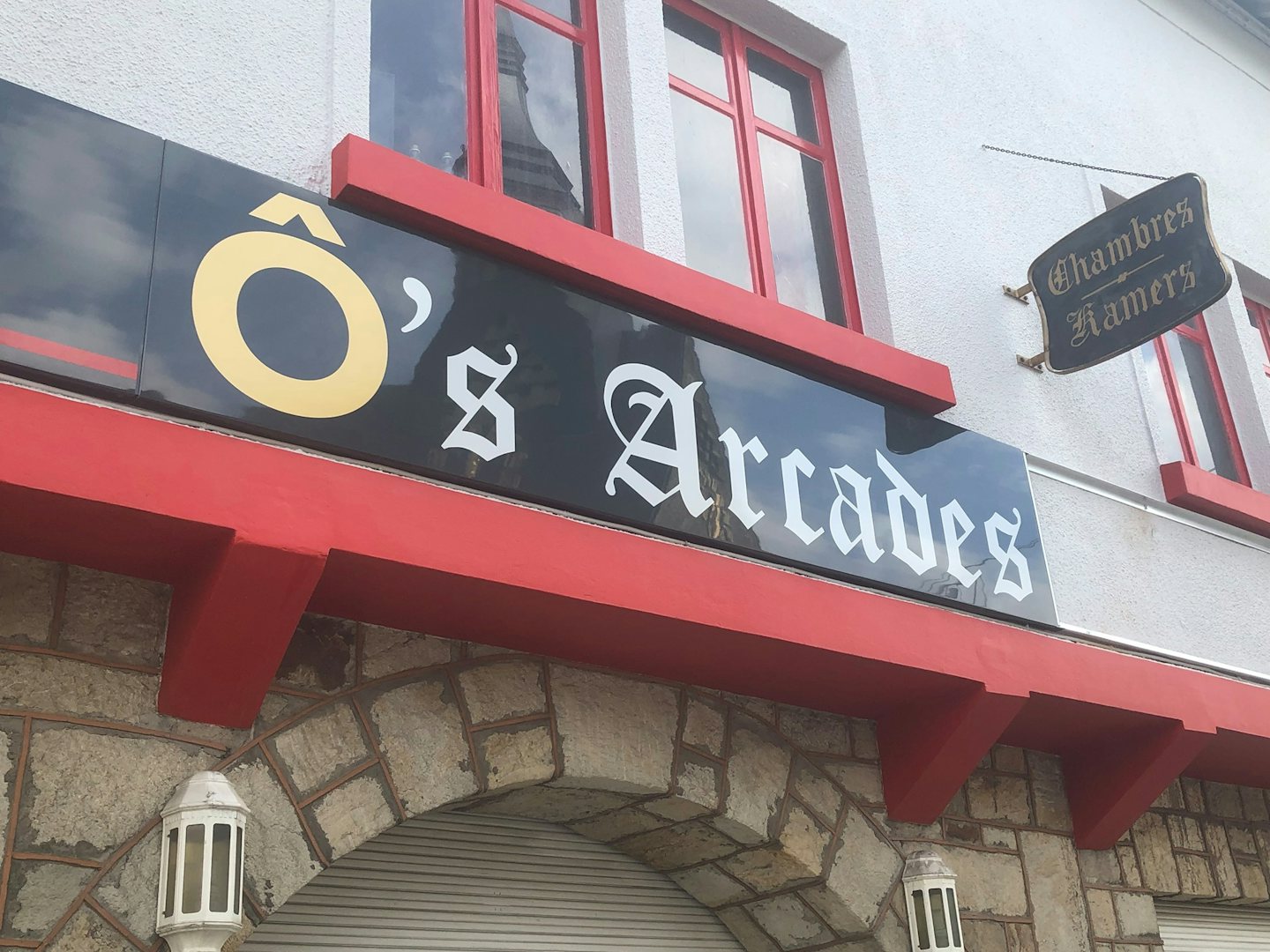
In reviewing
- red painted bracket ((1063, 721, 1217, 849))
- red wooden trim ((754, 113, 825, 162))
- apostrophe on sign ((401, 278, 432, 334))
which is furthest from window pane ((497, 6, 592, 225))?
red painted bracket ((1063, 721, 1217, 849))

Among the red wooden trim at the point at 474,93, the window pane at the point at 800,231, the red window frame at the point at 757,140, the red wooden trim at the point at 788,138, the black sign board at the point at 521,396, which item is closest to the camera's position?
the black sign board at the point at 521,396

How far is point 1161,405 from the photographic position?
647cm

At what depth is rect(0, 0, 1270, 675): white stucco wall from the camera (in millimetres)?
3523

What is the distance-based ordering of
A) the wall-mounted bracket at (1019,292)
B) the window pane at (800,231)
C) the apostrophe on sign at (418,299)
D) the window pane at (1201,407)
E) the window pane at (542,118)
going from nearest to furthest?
the apostrophe on sign at (418,299) < the window pane at (542,118) < the window pane at (800,231) < the wall-mounted bracket at (1019,292) < the window pane at (1201,407)

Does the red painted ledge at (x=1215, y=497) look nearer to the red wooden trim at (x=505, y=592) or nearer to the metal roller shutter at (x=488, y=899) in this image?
the red wooden trim at (x=505, y=592)

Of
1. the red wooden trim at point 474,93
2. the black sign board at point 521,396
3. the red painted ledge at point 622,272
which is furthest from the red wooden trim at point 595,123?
the black sign board at point 521,396

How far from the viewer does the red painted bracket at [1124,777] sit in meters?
5.03

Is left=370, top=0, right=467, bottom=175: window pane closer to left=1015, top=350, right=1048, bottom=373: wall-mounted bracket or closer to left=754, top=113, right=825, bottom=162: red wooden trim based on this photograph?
left=754, top=113, right=825, bottom=162: red wooden trim

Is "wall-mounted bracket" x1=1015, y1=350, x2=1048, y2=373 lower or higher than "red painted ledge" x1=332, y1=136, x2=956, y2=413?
higher

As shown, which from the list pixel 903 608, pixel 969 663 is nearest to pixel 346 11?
pixel 903 608

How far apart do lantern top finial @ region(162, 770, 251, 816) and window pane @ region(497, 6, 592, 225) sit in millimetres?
2259

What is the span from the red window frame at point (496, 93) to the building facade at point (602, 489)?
0.06ft

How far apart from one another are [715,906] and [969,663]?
1265 mm

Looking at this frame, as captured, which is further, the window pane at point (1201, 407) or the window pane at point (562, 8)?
the window pane at point (1201, 407)
